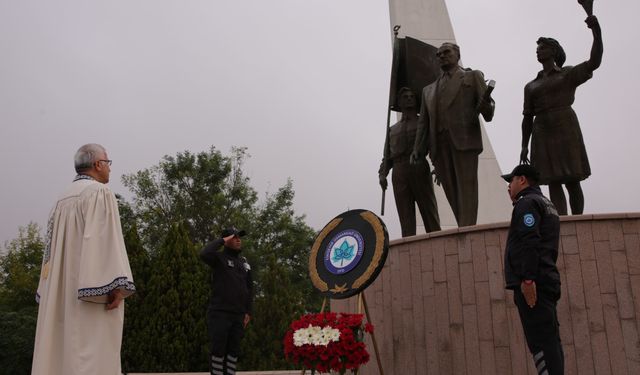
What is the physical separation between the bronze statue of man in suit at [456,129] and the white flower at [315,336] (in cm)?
223

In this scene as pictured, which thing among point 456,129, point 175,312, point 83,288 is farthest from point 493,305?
point 175,312

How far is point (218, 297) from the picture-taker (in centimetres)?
502

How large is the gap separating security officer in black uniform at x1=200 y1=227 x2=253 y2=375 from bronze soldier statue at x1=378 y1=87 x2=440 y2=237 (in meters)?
2.29

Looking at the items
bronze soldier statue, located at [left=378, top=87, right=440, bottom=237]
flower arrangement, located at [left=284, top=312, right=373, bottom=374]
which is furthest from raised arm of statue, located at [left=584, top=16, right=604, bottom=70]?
flower arrangement, located at [left=284, top=312, right=373, bottom=374]

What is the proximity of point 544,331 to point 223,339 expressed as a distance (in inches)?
108

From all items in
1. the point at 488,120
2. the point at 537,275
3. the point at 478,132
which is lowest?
the point at 537,275

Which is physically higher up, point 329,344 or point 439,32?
point 439,32

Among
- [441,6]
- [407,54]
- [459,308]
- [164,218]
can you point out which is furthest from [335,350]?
[164,218]

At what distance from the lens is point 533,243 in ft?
11.0

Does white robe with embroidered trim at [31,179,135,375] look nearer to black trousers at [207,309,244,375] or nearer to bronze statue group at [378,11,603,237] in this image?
black trousers at [207,309,244,375]

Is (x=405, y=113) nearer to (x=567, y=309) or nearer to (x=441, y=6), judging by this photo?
(x=567, y=309)

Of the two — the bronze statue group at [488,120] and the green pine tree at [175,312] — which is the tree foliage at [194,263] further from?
the bronze statue group at [488,120]

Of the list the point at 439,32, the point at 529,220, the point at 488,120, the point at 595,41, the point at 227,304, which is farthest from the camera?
the point at 439,32

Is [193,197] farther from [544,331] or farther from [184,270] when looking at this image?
[544,331]
